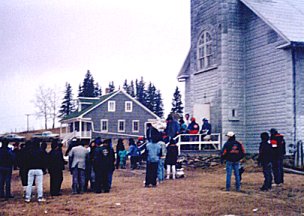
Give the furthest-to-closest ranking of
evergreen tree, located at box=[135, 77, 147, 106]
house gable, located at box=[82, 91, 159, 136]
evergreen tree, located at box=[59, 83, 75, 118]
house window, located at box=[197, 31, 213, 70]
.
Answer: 1. evergreen tree, located at box=[135, 77, 147, 106]
2. evergreen tree, located at box=[59, 83, 75, 118]
3. house gable, located at box=[82, 91, 159, 136]
4. house window, located at box=[197, 31, 213, 70]

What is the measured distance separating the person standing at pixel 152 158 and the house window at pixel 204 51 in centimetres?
1013

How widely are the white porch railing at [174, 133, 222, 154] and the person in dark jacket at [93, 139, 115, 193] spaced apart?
8.73 m

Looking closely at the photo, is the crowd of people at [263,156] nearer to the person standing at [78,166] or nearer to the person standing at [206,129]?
the person standing at [78,166]

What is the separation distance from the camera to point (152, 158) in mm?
16188

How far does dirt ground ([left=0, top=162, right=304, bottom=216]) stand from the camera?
11.1m

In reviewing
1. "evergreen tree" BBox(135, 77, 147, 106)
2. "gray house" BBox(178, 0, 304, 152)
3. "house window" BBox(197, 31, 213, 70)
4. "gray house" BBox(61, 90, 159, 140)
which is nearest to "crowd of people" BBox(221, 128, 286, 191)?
"gray house" BBox(178, 0, 304, 152)

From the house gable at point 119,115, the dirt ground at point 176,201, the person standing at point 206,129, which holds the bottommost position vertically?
the dirt ground at point 176,201

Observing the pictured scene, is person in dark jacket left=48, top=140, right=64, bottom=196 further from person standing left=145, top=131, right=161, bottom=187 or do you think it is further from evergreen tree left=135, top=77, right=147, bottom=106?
evergreen tree left=135, top=77, right=147, bottom=106

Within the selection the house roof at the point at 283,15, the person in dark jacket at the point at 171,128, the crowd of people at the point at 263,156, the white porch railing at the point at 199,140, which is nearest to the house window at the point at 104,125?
the white porch railing at the point at 199,140

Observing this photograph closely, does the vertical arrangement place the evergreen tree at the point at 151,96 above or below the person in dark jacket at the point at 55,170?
above

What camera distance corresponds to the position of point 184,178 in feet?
60.8

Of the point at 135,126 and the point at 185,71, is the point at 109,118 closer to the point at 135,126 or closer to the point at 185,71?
the point at 135,126

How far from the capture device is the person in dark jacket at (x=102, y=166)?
586 inches

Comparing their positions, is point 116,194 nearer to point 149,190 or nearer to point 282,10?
point 149,190
